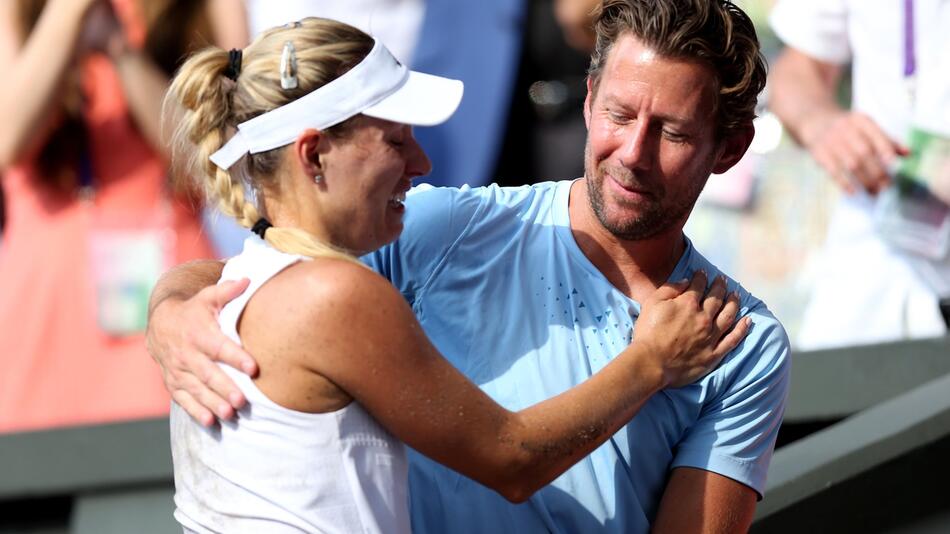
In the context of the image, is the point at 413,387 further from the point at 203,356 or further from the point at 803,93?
the point at 803,93

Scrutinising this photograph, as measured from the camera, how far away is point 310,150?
2.45 metres

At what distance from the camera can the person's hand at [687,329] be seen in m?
2.67

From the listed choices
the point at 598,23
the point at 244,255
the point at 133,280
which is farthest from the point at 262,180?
the point at 133,280

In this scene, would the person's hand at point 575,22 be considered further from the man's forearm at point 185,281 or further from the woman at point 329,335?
the woman at point 329,335

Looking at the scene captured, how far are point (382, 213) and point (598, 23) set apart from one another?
76 cm

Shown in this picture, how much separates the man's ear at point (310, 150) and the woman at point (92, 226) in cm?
255

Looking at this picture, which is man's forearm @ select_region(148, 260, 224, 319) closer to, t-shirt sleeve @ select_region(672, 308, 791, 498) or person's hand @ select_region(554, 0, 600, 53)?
t-shirt sleeve @ select_region(672, 308, 791, 498)

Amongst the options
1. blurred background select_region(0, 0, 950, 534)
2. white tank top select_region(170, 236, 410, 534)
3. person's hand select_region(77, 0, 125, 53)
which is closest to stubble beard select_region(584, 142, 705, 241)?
white tank top select_region(170, 236, 410, 534)

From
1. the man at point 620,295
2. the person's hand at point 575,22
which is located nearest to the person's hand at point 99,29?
the person's hand at point 575,22

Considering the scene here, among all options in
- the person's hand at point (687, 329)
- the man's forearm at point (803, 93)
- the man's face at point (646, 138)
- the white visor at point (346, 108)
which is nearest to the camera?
the white visor at point (346, 108)

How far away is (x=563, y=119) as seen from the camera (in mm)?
5117

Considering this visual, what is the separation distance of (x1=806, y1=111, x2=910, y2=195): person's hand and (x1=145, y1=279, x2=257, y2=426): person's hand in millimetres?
2750

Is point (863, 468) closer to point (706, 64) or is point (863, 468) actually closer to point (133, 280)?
point (706, 64)

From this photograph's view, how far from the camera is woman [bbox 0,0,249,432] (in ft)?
16.2
